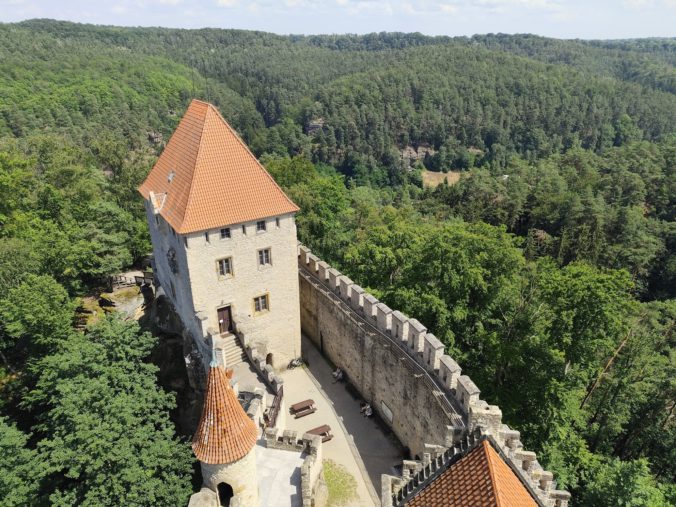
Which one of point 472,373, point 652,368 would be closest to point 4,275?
point 472,373

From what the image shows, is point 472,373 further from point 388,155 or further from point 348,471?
point 388,155

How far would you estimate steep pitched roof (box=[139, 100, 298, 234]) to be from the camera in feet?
69.5

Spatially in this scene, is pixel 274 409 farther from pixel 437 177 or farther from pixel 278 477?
pixel 437 177

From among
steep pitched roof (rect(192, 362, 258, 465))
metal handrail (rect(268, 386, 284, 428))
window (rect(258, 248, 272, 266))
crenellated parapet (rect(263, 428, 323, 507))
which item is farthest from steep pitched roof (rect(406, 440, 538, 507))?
window (rect(258, 248, 272, 266))

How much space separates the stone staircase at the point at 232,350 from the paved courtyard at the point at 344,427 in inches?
128

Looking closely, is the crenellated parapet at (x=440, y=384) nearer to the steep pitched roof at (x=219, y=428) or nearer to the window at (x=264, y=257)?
the window at (x=264, y=257)

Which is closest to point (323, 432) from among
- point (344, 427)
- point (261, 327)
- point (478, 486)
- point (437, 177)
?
point (344, 427)

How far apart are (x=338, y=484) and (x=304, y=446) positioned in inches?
106

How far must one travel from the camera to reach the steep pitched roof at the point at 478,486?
977cm

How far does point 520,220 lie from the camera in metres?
68.1

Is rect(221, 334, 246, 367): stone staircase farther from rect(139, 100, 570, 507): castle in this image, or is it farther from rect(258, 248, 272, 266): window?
rect(258, 248, 272, 266): window

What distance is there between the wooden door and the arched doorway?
423 inches

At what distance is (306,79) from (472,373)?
190 metres

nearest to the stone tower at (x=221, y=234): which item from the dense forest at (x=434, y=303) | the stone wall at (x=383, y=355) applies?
the stone wall at (x=383, y=355)
